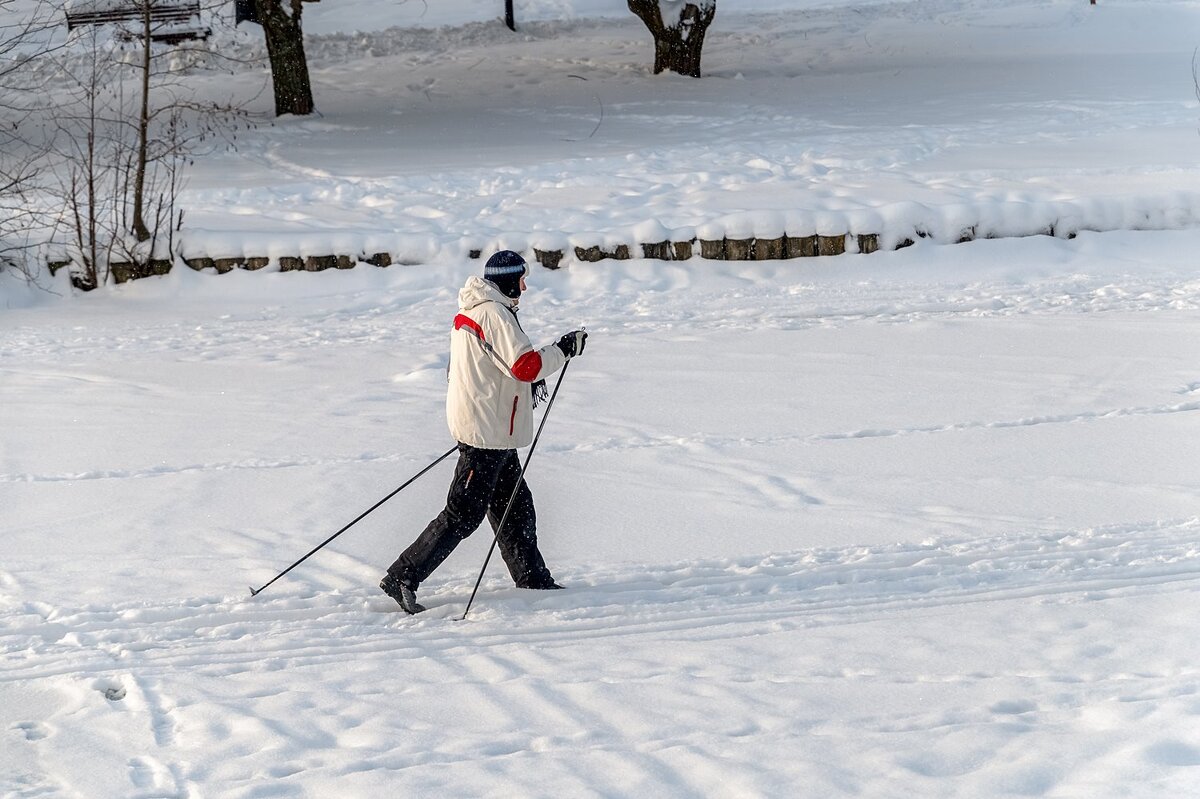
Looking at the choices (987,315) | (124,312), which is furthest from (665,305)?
(124,312)

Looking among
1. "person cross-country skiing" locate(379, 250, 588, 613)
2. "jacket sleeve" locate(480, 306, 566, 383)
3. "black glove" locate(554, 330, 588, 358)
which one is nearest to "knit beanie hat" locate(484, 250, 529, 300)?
"person cross-country skiing" locate(379, 250, 588, 613)

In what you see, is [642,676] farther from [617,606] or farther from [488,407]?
[488,407]

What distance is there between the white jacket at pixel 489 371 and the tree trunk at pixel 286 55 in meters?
12.0

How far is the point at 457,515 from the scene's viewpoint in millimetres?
4820

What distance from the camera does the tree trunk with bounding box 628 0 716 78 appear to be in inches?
709

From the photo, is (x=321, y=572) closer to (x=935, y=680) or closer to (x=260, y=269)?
(x=935, y=680)

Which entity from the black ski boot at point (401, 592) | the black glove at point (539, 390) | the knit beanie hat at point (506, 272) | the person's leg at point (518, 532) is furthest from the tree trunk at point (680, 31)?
the black ski boot at point (401, 592)

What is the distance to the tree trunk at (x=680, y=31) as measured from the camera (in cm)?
1800

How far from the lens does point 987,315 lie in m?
8.55

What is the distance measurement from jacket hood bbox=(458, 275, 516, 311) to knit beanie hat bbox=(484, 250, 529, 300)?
24mm

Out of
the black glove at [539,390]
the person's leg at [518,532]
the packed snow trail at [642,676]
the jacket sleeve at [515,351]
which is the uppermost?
the jacket sleeve at [515,351]

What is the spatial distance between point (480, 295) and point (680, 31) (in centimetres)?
1462

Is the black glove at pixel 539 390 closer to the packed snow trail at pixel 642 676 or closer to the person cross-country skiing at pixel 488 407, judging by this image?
the person cross-country skiing at pixel 488 407

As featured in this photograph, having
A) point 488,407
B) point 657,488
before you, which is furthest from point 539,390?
point 657,488
